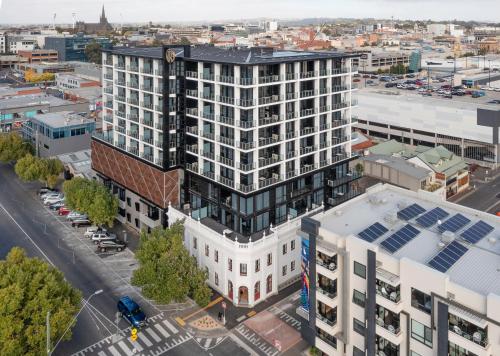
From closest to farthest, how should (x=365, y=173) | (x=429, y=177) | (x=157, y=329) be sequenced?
(x=157, y=329), (x=429, y=177), (x=365, y=173)

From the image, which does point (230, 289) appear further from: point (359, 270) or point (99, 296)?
point (359, 270)

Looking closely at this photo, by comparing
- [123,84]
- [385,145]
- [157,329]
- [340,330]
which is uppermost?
[123,84]

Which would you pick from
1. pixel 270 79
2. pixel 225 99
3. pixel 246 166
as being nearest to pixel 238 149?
pixel 246 166

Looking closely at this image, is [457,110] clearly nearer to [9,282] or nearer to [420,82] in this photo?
[420,82]

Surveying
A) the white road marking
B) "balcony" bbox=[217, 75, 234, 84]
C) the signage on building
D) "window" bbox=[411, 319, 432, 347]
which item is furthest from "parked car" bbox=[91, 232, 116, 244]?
"window" bbox=[411, 319, 432, 347]

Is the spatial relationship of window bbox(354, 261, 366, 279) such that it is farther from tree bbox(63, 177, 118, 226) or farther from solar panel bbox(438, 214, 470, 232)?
tree bbox(63, 177, 118, 226)

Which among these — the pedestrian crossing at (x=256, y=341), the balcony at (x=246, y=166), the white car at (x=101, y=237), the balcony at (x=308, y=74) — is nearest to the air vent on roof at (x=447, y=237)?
the pedestrian crossing at (x=256, y=341)

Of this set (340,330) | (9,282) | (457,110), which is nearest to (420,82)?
(457,110)
